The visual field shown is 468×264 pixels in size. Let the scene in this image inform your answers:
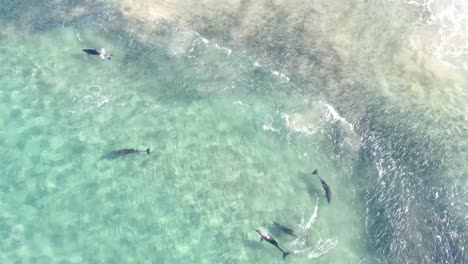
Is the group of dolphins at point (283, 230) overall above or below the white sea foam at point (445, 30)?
below

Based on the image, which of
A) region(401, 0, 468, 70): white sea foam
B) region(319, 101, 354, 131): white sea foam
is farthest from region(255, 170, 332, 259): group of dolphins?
region(401, 0, 468, 70): white sea foam

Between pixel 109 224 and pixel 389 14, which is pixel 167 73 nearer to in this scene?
pixel 109 224

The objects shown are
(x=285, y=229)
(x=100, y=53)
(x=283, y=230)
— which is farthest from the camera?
(x=100, y=53)

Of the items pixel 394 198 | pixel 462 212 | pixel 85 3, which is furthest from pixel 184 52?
pixel 462 212

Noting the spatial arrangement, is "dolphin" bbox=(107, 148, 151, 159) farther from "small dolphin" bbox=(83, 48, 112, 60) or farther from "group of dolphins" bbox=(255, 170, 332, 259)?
"group of dolphins" bbox=(255, 170, 332, 259)

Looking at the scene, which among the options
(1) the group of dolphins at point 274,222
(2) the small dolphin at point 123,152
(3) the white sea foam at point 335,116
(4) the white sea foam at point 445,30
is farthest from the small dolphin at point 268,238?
(4) the white sea foam at point 445,30

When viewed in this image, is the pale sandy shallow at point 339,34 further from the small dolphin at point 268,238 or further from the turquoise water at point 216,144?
the small dolphin at point 268,238

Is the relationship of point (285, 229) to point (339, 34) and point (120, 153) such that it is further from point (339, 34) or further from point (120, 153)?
point (339, 34)

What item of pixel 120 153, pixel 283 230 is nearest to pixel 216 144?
pixel 120 153
